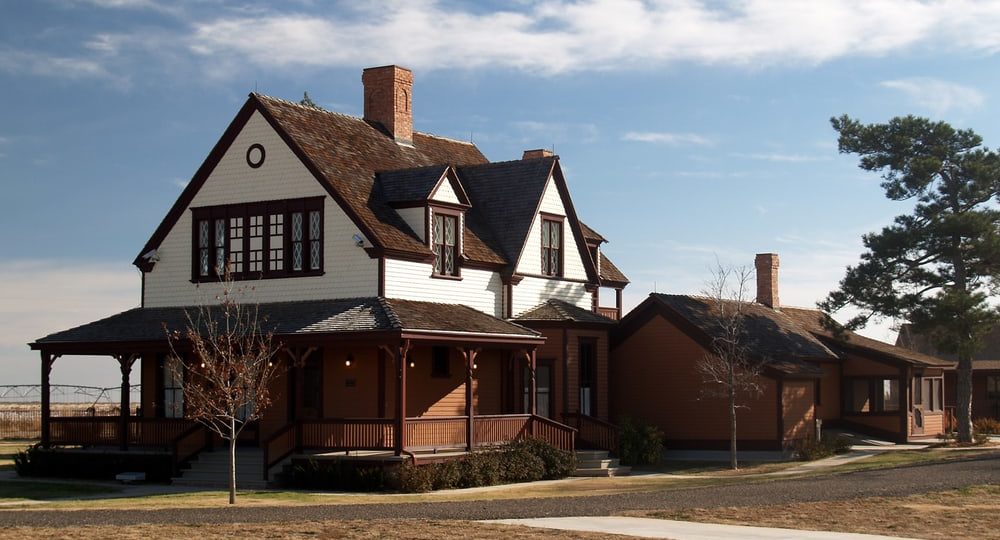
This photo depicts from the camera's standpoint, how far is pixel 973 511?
2312cm

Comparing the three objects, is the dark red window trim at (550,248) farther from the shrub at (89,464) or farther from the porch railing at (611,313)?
the shrub at (89,464)

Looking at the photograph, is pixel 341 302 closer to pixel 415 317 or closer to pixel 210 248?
pixel 415 317

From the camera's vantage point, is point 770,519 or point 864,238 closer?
point 770,519

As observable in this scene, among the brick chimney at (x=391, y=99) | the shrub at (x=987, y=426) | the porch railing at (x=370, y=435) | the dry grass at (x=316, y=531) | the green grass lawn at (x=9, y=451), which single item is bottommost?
the green grass lawn at (x=9, y=451)

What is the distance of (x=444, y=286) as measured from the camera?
35.6 metres

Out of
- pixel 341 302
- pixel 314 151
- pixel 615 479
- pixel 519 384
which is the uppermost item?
pixel 314 151

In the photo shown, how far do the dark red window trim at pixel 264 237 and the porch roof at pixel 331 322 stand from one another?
3.25 feet

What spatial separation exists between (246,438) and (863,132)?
2459 cm

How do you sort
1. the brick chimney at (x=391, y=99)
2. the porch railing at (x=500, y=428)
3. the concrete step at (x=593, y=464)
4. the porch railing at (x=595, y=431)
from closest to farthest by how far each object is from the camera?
the porch railing at (x=500, y=428), the concrete step at (x=593, y=464), the porch railing at (x=595, y=431), the brick chimney at (x=391, y=99)

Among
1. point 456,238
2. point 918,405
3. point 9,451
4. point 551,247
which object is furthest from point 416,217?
point 918,405

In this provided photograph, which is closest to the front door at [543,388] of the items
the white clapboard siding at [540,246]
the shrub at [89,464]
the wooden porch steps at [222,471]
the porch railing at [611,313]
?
the white clapboard siding at [540,246]

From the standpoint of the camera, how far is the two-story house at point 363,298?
105 ft

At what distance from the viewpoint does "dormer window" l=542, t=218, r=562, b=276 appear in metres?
39.7

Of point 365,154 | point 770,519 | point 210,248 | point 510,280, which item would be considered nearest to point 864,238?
point 510,280
